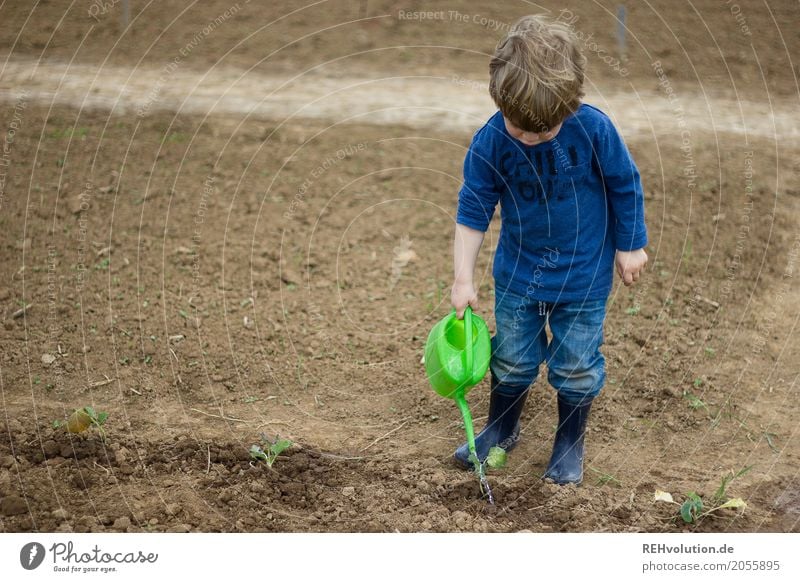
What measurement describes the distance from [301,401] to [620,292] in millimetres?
1702

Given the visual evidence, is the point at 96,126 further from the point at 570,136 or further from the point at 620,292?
the point at 570,136

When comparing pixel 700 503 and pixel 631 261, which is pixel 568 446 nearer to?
pixel 700 503

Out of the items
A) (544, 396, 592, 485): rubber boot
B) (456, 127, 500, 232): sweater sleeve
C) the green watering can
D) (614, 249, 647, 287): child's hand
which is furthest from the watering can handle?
(614, 249, 647, 287): child's hand

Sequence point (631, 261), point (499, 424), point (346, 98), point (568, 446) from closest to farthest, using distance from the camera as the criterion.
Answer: point (631, 261) < point (568, 446) < point (499, 424) < point (346, 98)

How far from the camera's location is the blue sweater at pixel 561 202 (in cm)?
275

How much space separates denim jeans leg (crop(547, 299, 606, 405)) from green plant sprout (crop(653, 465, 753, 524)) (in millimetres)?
435

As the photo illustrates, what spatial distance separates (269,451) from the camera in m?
3.27

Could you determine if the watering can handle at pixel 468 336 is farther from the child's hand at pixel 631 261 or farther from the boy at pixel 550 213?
the child's hand at pixel 631 261

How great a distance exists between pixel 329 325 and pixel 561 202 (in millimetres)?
1749

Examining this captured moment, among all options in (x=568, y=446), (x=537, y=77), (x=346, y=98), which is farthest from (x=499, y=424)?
(x=346, y=98)

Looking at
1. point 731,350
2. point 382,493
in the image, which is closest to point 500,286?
point 382,493


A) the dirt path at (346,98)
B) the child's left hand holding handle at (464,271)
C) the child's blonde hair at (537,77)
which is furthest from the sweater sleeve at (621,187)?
the dirt path at (346,98)

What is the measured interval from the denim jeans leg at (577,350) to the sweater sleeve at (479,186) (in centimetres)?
41

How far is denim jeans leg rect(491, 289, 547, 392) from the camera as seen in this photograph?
2.99 metres
